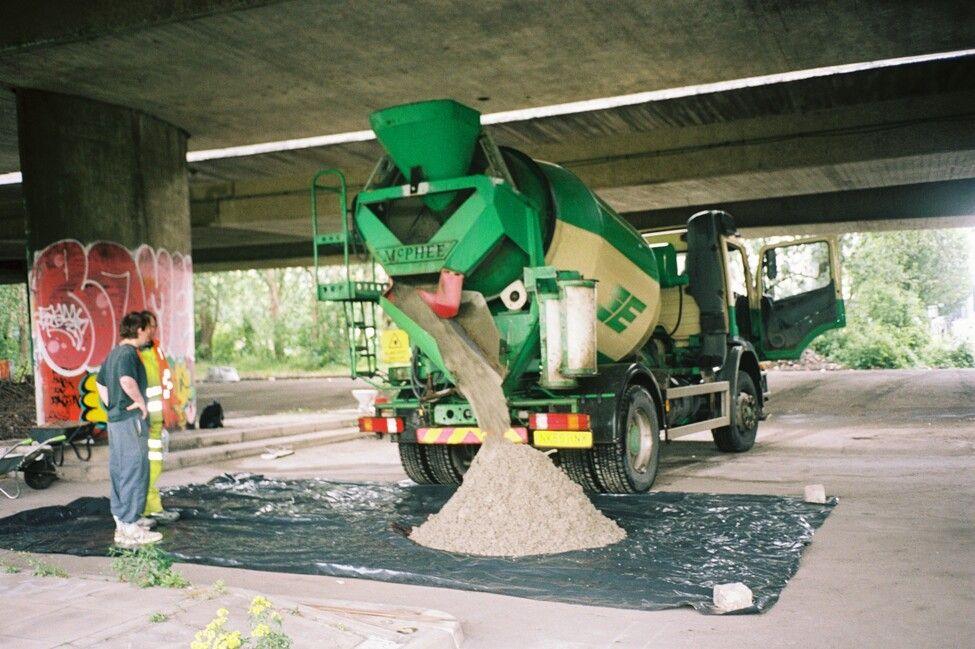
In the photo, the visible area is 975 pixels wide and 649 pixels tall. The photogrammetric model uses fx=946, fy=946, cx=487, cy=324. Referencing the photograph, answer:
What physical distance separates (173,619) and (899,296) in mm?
42838

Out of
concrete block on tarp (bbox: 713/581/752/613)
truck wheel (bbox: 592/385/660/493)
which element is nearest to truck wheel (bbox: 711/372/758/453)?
truck wheel (bbox: 592/385/660/493)

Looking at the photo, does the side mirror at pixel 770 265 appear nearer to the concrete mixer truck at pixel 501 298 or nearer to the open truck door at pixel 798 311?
the open truck door at pixel 798 311

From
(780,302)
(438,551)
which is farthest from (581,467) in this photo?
(780,302)

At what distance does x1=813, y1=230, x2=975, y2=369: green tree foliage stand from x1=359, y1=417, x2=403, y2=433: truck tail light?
107ft

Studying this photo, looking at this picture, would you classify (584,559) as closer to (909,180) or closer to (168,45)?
(168,45)


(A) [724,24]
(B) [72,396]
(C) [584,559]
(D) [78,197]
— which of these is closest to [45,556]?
(C) [584,559]

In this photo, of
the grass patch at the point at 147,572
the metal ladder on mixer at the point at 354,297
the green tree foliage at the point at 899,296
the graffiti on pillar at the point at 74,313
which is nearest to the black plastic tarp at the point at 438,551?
the grass patch at the point at 147,572

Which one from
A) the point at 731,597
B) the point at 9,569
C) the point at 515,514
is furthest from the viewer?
the point at 515,514

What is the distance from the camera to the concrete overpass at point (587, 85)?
10.2m

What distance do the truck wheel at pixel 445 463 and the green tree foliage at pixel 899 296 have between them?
104 feet

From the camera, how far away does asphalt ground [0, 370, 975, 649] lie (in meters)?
4.80

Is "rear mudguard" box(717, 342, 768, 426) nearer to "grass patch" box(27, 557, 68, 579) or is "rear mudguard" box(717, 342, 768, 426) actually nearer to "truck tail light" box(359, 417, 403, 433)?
"truck tail light" box(359, 417, 403, 433)

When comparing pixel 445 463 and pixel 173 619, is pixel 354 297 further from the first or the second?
pixel 173 619

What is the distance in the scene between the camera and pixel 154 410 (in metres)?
7.97
